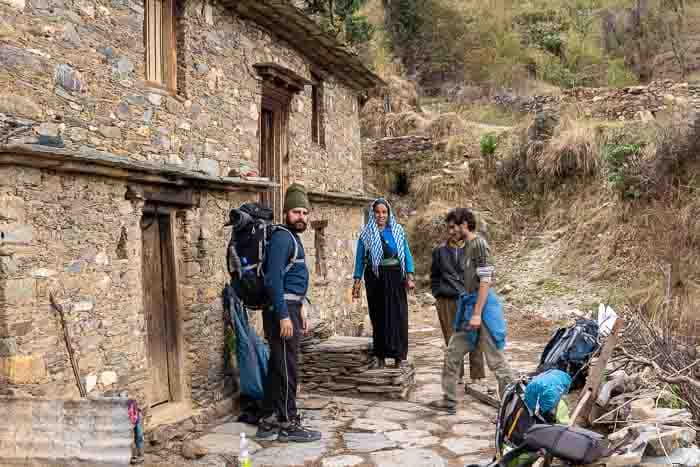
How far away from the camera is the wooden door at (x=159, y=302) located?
570 cm

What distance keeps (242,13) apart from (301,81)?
1707 mm

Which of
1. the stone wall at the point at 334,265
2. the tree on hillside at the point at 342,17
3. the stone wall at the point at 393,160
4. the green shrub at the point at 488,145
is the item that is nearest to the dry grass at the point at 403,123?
the stone wall at the point at 393,160

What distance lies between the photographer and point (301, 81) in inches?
365

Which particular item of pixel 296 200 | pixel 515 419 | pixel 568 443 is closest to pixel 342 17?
pixel 296 200

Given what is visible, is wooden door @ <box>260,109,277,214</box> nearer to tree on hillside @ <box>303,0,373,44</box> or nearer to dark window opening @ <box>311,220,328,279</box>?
dark window opening @ <box>311,220,328,279</box>

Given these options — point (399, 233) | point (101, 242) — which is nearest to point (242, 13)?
point (399, 233)

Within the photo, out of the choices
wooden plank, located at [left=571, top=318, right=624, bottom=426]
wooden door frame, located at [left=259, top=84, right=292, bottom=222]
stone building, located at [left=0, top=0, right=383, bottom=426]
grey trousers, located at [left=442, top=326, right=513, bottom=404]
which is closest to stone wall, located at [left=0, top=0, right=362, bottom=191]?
stone building, located at [left=0, top=0, right=383, bottom=426]

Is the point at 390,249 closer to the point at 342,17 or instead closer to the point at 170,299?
the point at 170,299

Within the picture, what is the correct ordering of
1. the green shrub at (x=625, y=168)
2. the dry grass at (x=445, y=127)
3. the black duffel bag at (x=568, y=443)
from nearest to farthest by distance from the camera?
the black duffel bag at (x=568, y=443), the green shrub at (x=625, y=168), the dry grass at (x=445, y=127)

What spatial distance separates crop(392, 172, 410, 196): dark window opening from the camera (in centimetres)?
1811

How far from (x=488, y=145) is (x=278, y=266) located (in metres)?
12.8

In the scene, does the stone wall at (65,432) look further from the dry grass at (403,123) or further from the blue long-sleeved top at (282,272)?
the dry grass at (403,123)

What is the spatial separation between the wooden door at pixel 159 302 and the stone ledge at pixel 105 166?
47cm

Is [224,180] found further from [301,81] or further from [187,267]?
[301,81]
